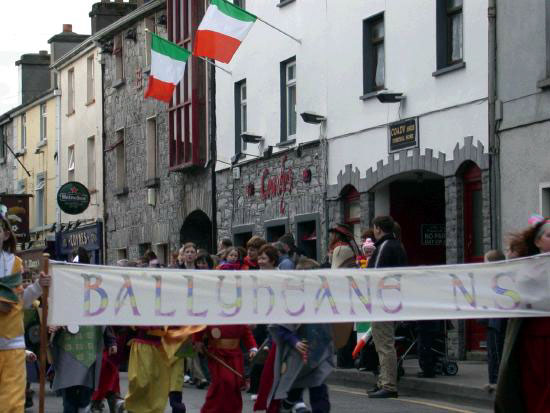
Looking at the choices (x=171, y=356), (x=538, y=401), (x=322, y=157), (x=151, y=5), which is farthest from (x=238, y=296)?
(x=151, y=5)

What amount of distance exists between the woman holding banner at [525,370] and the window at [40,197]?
40.0 m

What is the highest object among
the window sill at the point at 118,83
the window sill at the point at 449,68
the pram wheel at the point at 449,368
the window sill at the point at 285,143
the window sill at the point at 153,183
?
the window sill at the point at 118,83

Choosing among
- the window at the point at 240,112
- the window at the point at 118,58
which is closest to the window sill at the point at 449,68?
the window at the point at 240,112

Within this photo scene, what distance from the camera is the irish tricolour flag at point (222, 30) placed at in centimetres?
2516

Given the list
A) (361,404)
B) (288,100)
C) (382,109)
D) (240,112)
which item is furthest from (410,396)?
(240,112)

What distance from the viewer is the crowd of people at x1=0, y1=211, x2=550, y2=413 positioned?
891 cm

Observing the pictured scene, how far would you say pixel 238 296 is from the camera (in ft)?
35.1

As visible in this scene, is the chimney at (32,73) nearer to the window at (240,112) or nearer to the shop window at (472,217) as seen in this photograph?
the window at (240,112)

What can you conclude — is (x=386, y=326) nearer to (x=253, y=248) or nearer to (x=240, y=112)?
(x=253, y=248)

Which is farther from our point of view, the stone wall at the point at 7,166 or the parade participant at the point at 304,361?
the stone wall at the point at 7,166

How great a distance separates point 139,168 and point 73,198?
12.5 ft

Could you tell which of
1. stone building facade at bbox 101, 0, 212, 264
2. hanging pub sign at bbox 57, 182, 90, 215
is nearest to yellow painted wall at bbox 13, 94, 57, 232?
hanging pub sign at bbox 57, 182, 90, 215

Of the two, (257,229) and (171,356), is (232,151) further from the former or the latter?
(171,356)

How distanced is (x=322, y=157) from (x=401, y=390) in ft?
30.5
